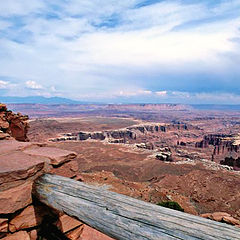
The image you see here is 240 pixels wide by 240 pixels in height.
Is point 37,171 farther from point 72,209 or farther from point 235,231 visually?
point 235,231

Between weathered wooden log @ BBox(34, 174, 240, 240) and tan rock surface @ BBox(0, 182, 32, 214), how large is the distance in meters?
0.15

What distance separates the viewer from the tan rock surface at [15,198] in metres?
2.39

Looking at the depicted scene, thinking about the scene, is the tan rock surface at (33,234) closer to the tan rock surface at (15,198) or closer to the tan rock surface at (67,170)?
the tan rock surface at (15,198)

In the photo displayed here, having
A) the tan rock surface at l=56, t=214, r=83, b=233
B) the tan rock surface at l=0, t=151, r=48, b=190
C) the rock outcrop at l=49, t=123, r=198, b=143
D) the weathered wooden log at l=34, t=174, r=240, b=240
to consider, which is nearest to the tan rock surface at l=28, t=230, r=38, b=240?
the tan rock surface at l=56, t=214, r=83, b=233

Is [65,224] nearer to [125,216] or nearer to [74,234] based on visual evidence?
[74,234]

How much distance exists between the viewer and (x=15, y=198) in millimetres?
2469

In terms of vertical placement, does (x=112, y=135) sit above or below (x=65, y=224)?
below

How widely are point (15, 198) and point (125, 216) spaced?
4.67ft

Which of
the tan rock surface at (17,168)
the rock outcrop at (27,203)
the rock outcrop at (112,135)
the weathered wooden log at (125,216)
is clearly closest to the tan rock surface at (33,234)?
the rock outcrop at (27,203)

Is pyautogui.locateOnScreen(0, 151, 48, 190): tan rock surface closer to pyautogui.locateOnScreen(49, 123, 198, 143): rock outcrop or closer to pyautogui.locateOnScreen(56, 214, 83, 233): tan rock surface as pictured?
pyautogui.locateOnScreen(56, 214, 83, 233): tan rock surface

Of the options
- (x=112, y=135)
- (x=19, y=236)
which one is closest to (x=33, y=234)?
(x=19, y=236)

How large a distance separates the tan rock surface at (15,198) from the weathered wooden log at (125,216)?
0.15 metres

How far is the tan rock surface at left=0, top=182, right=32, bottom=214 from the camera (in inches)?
94.0

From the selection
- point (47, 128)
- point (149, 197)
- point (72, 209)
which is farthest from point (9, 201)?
point (47, 128)
